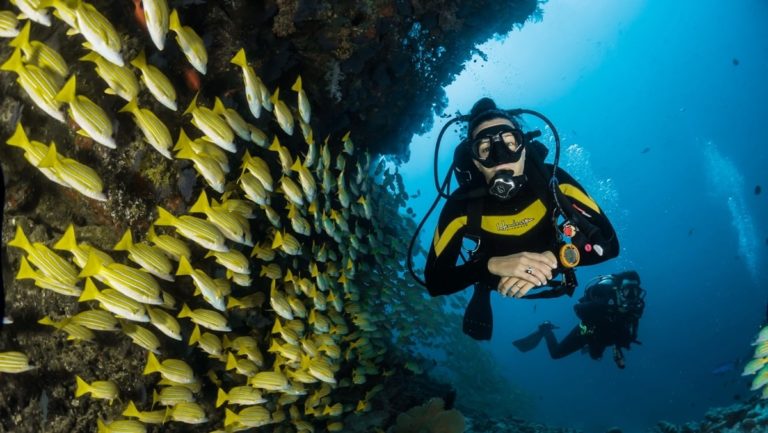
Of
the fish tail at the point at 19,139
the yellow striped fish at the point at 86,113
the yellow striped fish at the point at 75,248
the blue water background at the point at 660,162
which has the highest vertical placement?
the blue water background at the point at 660,162

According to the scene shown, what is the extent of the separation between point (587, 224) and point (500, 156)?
1.10 meters

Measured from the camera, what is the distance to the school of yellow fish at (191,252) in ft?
9.12

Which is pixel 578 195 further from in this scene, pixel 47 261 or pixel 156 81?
pixel 47 261

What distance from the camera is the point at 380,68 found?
6.68 metres

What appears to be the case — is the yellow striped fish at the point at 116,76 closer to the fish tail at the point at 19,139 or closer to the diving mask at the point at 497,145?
the fish tail at the point at 19,139

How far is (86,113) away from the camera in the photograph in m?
2.69

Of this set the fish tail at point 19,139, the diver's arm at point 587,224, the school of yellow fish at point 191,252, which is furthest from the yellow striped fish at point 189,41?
the diver's arm at point 587,224

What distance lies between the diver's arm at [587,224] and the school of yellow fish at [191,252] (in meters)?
2.76

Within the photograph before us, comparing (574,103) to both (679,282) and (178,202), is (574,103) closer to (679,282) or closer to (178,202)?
(679,282)

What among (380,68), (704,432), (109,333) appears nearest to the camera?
(109,333)

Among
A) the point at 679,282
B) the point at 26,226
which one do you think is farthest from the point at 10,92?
the point at 679,282

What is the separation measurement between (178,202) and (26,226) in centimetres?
129

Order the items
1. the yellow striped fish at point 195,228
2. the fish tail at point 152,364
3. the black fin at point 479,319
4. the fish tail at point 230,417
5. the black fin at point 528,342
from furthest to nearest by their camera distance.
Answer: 1. the black fin at point 528,342
2. the black fin at point 479,319
3. the fish tail at point 230,417
4. the fish tail at point 152,364
5. the yellow striped fish at point 195,228

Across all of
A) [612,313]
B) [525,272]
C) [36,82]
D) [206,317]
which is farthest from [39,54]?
[612,313]
